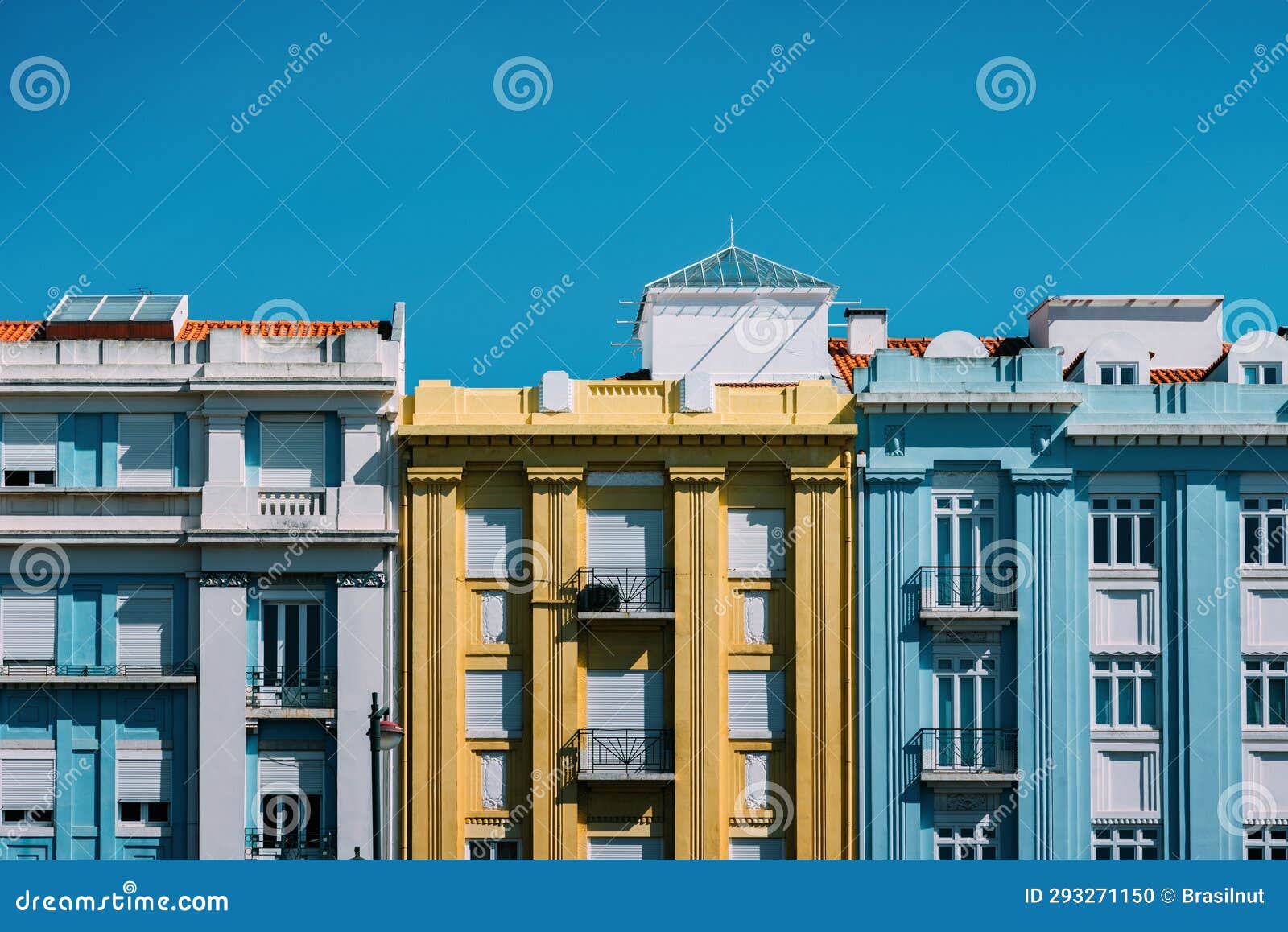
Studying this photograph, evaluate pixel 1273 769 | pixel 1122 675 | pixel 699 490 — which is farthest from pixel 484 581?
pixel 1273 769

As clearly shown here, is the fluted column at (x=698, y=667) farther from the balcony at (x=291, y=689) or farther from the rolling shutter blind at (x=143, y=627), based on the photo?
the rolling shutter blind at (x=143, y=627)

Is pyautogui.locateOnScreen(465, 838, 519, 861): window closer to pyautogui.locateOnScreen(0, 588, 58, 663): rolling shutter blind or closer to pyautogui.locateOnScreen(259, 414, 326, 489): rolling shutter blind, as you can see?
pyautogui.locateOnScreen(259, 414, 326, 489): rolling shutter blind

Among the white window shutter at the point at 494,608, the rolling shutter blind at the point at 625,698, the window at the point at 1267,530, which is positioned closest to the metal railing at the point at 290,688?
the white window shutter at the point at 494,608

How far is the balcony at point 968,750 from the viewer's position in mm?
40250

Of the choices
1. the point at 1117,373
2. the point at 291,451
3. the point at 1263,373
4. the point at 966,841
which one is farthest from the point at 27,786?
the point at 1263,373

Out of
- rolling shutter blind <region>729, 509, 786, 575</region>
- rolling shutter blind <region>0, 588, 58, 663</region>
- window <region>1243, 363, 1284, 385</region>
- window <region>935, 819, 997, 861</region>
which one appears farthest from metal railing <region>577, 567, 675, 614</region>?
window <region>1243, 363, 1284, 385</region>

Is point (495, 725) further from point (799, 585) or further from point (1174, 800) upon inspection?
point (1174, 800)

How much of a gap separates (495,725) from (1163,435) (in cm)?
1524

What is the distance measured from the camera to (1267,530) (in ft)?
136

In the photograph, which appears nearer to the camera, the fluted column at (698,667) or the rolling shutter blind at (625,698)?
the fluted column at (698,667)

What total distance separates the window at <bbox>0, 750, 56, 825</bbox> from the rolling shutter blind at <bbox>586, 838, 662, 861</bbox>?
11.1m

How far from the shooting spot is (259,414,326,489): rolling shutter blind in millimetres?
40844

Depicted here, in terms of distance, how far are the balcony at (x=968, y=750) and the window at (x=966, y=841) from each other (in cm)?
116

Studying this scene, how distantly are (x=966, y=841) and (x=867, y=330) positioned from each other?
13.5 meters
